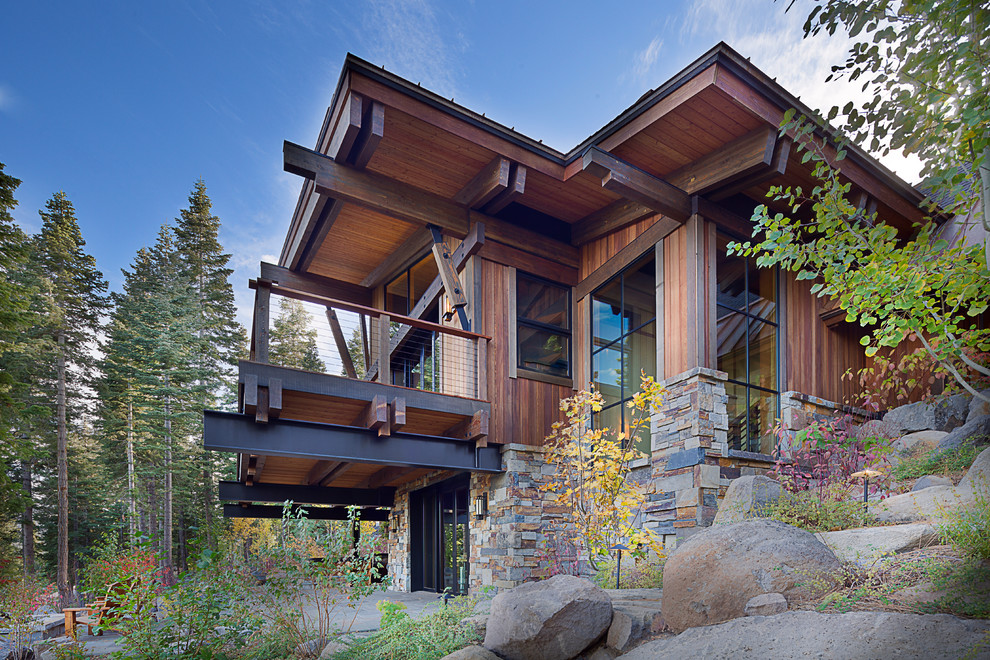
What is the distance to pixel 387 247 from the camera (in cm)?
1033

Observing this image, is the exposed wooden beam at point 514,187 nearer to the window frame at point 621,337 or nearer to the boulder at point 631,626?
the window frame at point 621,337

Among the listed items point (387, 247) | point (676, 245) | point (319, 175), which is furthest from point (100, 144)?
point (676, 245)

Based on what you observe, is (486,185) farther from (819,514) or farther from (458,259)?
(819,514)

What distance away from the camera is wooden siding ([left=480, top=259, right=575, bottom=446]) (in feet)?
26.8

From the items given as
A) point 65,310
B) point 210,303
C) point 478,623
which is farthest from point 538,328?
point 210,303

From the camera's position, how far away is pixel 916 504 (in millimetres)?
4938

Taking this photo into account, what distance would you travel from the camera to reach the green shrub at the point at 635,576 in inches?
230

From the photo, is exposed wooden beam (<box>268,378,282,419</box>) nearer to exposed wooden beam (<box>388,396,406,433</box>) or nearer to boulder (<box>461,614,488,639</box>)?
exposed wooden beam (<box>388,396,406,433</box>)

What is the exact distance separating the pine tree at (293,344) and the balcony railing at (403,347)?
37.1ft

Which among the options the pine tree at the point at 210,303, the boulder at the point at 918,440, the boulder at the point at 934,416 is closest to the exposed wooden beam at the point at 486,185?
the boulder at the point at 918,440

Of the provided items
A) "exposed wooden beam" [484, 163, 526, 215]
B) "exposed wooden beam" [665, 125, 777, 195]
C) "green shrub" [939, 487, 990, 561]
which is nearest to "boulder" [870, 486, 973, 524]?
"green shrub" [939, 487, 990, 561]

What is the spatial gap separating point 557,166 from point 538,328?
243cm

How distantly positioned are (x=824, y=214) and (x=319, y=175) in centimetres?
543

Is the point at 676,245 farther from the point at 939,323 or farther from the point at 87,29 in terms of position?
the point at 87,29
